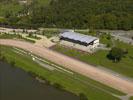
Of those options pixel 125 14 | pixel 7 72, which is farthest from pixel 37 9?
pixel 7 72

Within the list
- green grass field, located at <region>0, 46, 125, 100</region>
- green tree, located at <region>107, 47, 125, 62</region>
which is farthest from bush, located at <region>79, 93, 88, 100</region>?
green tree, located at <region>107, 47, 125, 62</region>

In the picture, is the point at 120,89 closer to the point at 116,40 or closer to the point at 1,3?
the point at 116,40

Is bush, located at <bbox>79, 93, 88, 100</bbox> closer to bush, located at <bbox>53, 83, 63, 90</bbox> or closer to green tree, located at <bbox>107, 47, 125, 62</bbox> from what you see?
bush, located at <bbox>53, 83, 63, 90</bbox>

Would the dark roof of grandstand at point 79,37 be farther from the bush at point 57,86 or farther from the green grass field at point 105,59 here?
the bush at point 57,86

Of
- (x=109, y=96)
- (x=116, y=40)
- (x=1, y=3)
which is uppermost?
(x=1, y=3)

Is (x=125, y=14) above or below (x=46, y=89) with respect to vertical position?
above
